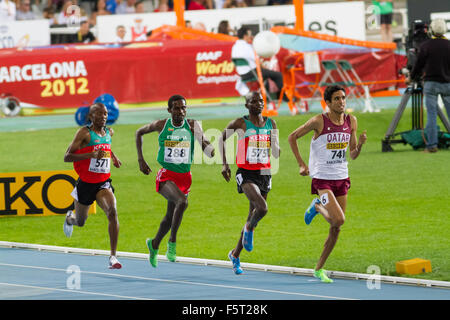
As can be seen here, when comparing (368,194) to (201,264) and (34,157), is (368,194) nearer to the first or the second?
(201,264)

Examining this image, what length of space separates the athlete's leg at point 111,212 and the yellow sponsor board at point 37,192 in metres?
3.30

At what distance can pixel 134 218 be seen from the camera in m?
14.8

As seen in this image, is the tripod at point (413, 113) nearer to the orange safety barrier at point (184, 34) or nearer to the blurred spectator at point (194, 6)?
the orange safety barrier at point (184, 34)

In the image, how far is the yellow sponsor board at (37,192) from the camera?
14250 millimetres

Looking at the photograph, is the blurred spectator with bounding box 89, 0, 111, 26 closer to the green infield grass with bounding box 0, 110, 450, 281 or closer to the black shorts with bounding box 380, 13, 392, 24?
the black shorts with bounding box 380, 13, 392, 24

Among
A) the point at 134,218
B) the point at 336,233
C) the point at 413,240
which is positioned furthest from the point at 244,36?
the point at 336,233

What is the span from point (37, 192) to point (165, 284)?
4.92 meters

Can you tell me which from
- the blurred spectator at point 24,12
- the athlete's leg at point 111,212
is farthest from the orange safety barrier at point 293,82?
the athlete's leg at point 111,212

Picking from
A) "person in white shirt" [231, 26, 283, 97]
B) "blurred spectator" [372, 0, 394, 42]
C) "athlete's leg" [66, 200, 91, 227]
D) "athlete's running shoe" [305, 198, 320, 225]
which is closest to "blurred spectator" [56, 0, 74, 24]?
"person in white shirt" [231, 26, 283, 97]

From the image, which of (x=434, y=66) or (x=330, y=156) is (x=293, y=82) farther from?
(x=330, y=156)

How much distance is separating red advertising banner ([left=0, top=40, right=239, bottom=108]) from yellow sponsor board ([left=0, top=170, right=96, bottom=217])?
1271 centimetres

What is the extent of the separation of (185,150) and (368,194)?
5.94 m

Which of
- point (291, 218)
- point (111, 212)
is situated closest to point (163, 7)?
point (291, 218)

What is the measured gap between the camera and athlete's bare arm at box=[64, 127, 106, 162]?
10656 mm
